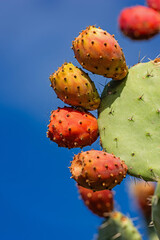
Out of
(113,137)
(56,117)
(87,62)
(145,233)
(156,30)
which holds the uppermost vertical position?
(87,62)

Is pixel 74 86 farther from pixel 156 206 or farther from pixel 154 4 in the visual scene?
pixel 154 4

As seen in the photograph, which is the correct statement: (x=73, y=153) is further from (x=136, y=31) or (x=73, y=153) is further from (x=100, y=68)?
(x=136, y=31)

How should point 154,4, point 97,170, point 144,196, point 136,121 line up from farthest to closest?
point 144,196 → point 136,121 → point 97,170 → point 154,4

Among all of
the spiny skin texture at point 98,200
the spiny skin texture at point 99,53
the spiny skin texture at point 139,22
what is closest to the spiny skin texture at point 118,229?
the spiny skin texture at point 98,200

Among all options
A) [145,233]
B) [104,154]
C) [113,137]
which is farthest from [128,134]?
[145,233]

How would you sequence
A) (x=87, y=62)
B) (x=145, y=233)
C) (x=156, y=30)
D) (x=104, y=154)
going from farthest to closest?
(x=145, y=233), (x=87, y=62), (x=104, y=154), (x=156, y=30)

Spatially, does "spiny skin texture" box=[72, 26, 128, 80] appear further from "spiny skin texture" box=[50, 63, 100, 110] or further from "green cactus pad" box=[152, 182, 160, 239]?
"green cactus pad" box=[152, 182, 160, 239]

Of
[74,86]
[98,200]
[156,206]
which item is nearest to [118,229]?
[98,200]
